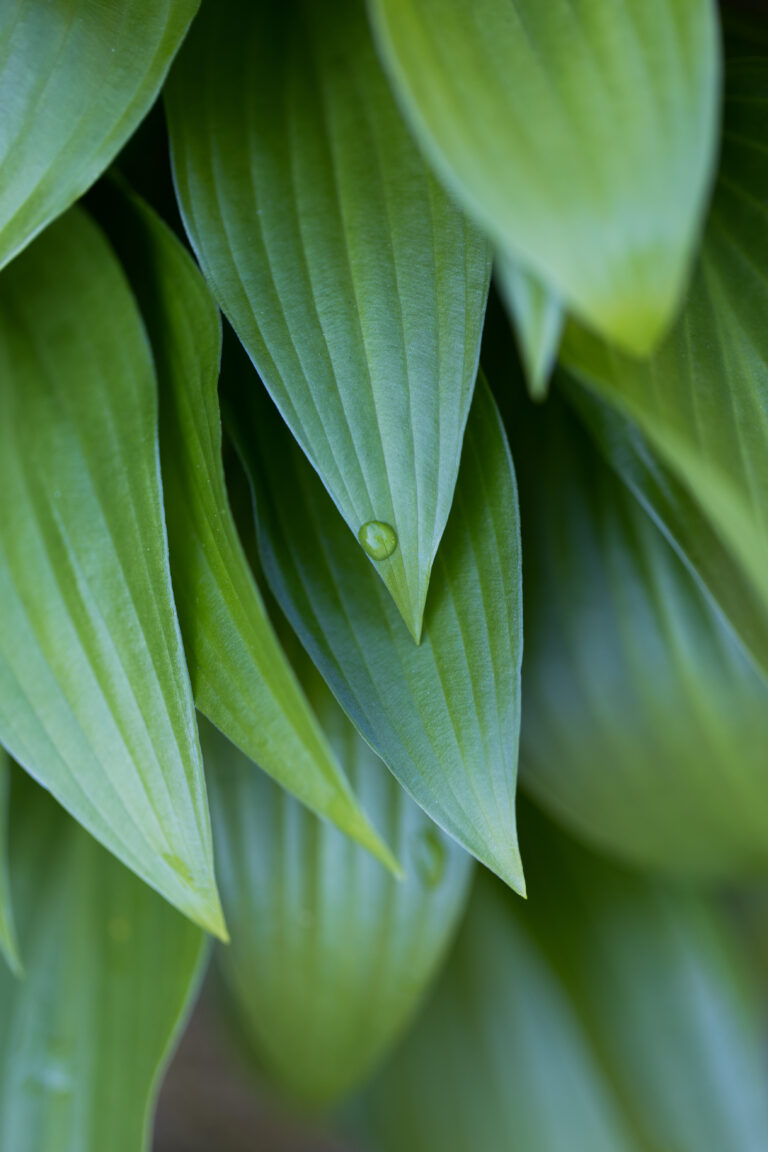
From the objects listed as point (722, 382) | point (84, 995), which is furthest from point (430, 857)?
point (722, 382)

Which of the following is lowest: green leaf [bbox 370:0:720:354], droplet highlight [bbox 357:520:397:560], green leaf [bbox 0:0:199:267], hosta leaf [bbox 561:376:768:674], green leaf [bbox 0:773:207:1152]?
green leaf [bbox 0:773:207:1152]

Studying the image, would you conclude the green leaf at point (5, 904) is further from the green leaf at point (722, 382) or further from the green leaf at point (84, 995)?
the green leaf at point (722, 382)

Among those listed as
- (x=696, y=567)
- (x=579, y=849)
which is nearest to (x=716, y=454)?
(x=696, y=567)

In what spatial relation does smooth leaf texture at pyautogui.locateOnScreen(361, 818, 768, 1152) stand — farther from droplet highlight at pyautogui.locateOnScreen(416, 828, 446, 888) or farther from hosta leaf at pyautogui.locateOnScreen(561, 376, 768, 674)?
hosta leaf at pyautogui.locateOnScreen(561, 376, 768, 674)

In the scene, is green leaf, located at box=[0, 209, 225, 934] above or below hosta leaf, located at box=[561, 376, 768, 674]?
above

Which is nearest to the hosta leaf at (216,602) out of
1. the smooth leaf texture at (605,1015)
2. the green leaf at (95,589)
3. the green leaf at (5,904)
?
the green leaf at (95,589)

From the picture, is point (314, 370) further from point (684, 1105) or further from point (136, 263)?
point (684, 1105)

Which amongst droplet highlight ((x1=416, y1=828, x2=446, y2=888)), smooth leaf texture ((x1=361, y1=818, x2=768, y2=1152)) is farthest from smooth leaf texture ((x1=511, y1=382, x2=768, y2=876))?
smooth leaf texture ((x1=361, y1=818, x2=768, y2=1152))

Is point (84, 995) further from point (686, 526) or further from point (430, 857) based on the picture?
point (686, 526)
